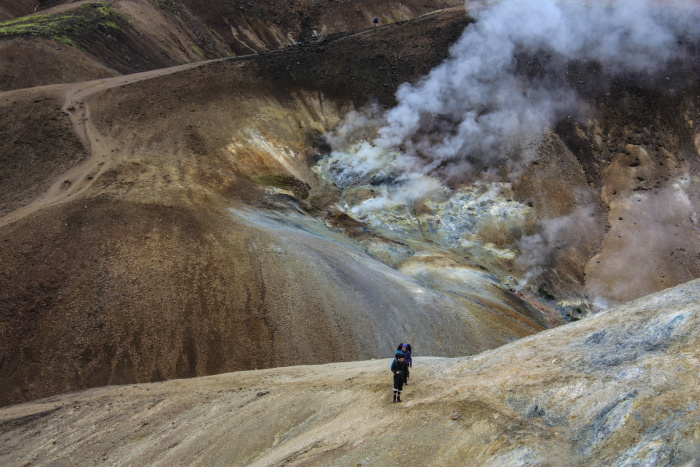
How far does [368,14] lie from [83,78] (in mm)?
44096

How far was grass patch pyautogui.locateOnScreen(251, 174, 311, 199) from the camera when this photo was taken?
33.6m

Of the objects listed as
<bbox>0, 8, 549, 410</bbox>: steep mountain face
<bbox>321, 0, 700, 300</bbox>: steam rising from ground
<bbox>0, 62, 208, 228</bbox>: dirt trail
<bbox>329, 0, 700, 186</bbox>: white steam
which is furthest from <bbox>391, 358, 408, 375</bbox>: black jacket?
<bbox>329, 0, 700, 186</bbox>: white steam

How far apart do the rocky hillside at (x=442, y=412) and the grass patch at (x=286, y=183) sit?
59.8 feet

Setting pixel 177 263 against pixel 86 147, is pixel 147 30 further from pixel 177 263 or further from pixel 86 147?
pixel 177 263

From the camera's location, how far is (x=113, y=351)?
774 inches

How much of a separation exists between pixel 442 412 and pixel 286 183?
2633 centimetres

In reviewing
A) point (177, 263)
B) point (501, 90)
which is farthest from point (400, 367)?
point (501, 90)

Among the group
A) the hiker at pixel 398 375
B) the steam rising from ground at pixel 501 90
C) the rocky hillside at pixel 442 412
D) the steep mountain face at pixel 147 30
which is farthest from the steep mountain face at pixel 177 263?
the hiker at pixel 398 375

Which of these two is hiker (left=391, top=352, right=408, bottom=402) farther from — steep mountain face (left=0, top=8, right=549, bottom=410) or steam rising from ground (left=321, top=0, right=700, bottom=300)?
steam rising from ground (left=321, top=0, right=700, bottom=300)

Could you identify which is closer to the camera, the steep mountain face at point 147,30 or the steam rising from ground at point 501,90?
the steam rising from ground at point 501,90

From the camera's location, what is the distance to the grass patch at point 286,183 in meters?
33.6

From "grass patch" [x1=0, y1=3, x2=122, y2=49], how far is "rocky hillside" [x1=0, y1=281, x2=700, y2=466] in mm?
39045

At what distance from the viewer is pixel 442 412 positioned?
1016 centimetres

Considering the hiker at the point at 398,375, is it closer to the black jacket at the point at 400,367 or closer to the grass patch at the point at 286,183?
the black jacket at the point at 400,367
